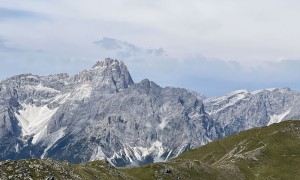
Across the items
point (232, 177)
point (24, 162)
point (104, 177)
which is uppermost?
point (24, 162)

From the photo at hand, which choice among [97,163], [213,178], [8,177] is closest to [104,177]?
[97,163]

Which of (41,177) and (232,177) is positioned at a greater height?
(41,177)

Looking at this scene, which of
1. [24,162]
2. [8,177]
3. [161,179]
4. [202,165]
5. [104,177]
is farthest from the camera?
[202,165]

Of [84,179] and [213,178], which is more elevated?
[84,179]

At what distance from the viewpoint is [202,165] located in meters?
198

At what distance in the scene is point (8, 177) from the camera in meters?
105

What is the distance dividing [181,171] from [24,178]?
279 ft

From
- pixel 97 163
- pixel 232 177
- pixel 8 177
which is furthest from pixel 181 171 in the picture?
pixel 8 177

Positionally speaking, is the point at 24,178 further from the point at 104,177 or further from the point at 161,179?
the point at 161,179

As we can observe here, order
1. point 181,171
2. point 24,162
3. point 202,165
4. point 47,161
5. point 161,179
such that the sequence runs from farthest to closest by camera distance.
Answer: point 202,165 < point 181,171 < point 161,179 < point 47,161 < point 24,162

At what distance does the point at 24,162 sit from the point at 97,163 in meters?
42.9

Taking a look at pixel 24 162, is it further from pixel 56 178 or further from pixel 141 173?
pixel 141 173

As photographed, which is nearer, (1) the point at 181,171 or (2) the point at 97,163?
(2) the point at 97,163

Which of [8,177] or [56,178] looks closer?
[8,177]
